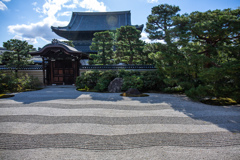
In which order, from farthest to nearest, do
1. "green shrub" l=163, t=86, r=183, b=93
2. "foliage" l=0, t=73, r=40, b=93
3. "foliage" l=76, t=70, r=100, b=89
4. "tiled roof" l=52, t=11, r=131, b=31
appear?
"tiled roof" l=52, t=11, r=131, b=31, "foliage" l=76, t=70, r=100, b=89, "foliage" l=0, t=73, r=40, b=93, "green shrub" l=163, t=86, r=183, b=93

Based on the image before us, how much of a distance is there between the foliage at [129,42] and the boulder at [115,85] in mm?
3642

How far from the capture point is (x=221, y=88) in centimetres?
523

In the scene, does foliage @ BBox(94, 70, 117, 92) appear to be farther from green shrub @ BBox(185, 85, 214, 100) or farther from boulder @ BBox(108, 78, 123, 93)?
green shrub @ BBox(185, 85, 214, 100)

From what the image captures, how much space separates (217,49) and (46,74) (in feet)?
39.0

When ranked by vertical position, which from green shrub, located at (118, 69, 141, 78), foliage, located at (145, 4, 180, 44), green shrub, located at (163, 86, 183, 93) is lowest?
green shrub, located at (163, 86, 183, 93)

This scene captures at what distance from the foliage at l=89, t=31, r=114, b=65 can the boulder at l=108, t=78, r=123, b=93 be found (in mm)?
3507

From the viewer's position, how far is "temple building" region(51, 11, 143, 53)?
1745cm

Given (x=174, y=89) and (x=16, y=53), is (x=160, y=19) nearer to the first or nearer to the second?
(x=174, y=89)

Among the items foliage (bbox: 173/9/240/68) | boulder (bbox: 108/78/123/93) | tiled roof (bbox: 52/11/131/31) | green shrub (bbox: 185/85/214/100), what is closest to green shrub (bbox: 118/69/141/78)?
boulder (bbox: 108/78/123/93)

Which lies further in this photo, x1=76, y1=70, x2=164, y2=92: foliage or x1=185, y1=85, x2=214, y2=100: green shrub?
x1=76, y1=70, x2=164, y2=92: foliage

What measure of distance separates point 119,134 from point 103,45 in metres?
9.43

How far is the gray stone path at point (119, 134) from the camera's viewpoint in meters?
2.34

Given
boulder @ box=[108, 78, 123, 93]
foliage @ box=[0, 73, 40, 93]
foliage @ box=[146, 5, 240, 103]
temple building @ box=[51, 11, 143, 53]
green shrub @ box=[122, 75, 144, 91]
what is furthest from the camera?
temple building @ box=[51, 11, 143, 53]

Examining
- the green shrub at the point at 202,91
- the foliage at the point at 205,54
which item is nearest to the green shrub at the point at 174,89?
the foliage at the point at 205,54
